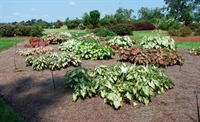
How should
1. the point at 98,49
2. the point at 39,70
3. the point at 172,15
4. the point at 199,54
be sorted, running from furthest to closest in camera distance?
the point at 172,15 < the point at 199,54 < the point at 98,49 < the point at 39,70

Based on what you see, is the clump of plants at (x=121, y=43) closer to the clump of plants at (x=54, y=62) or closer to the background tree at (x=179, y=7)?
the clump of plants at (x=54, y=62)

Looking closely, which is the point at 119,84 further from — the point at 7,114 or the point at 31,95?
the point at 7,114

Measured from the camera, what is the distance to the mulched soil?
7.75 metres

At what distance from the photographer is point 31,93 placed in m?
9.48

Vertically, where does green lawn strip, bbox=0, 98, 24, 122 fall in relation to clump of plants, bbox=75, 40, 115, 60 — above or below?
below

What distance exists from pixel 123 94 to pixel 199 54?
8173 millimetres

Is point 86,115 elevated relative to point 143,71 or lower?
lower

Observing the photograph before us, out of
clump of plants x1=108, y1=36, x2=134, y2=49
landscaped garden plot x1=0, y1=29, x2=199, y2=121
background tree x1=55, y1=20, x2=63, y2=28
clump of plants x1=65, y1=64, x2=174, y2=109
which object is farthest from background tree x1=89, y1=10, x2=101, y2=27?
clump of plants x1=65, y1=64, x2=174, y2=109

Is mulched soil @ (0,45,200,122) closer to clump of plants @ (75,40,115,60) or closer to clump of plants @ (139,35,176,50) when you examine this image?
clump of plants @ (75,40,115,60)

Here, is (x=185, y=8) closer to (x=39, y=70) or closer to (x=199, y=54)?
(x=199, y=54)

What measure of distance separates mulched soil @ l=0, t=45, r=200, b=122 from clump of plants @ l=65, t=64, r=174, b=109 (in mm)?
143

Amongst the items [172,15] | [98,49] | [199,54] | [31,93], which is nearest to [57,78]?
[31,93]

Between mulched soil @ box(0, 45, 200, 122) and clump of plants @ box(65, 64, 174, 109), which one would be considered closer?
mulched soil @ box(0, 45, 200, 122)

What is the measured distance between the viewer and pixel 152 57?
40.6 ft
